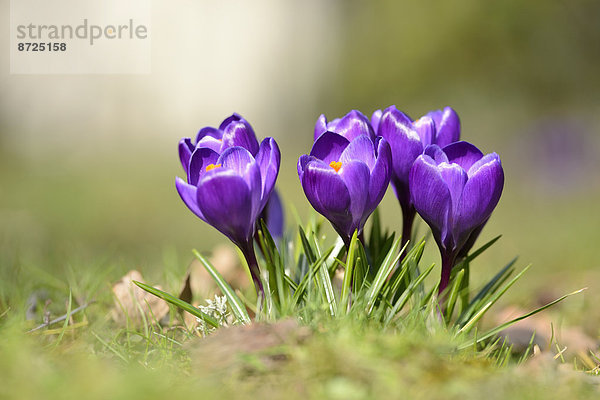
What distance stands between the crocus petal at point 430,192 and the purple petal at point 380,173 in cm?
6

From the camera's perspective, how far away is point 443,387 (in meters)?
0.99

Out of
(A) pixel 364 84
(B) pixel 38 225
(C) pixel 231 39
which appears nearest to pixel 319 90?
(A) pixel 364 84

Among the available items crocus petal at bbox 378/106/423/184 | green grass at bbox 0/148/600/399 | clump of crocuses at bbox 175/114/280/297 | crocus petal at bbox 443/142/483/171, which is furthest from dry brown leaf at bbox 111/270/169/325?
crocus petal at bbox 443/142/483/171

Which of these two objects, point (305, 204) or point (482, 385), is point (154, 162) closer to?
point (305, 204)

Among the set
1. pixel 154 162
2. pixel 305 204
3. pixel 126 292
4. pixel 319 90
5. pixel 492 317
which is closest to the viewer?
pixel 126 292

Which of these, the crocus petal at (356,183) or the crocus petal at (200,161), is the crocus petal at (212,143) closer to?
the crocus petal at (200,161)

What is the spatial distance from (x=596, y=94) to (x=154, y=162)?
20.3 ft

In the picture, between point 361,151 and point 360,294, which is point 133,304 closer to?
point 360,294

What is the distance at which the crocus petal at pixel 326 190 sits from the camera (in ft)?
3.90

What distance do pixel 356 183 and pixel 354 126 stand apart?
186mm

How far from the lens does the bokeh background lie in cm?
529

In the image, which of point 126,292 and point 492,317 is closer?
point 126,292

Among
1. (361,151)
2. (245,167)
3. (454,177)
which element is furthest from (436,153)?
(245,167)

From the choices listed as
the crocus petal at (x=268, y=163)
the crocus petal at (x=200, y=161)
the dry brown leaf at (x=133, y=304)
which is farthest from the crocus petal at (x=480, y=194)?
the dry brown leaf at (x=133, y=304)
